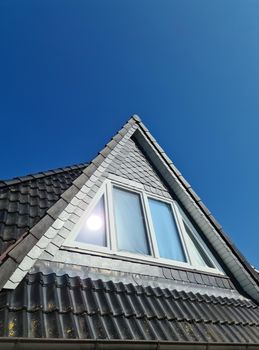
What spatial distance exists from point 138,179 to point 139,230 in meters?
1.57

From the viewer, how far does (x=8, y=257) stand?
9.21 ft

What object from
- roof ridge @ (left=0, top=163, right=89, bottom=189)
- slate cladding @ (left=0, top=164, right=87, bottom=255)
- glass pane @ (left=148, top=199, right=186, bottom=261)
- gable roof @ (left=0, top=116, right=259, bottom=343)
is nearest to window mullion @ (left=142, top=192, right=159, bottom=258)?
glass pane @ (left=148, top=199, right=186, bottom=261)

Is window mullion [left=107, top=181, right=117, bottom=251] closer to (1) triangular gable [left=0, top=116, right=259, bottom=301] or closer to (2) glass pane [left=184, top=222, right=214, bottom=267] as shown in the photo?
(1) triangular gable [left=0, top=116, right=259, bottom=301]

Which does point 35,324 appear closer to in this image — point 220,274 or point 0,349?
point 0,349

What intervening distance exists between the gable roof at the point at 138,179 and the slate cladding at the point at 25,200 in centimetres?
24

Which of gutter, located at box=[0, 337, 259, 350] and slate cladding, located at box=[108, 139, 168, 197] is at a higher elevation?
slate cladding, located at box=[108, 139, 168, 197]

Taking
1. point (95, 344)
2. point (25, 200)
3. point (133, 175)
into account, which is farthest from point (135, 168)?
point (95, 344)

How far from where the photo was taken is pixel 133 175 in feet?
20.8

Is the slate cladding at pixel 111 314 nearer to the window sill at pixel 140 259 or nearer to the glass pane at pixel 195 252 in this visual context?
the window sill at pixel 140 259

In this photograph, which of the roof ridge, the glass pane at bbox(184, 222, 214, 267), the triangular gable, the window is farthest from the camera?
the glass pane at bbox(184, 222, 214, 267)

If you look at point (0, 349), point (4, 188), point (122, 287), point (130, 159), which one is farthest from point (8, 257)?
point (130, 159)

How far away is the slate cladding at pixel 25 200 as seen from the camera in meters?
3.59

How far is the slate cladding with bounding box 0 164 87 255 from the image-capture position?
359cm

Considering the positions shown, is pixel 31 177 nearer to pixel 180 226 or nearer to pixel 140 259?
pixel 140 259
